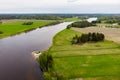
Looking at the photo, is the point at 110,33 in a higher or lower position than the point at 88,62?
lower

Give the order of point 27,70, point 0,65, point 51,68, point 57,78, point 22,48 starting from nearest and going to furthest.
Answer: point 57,78
point 51,68
point 27,70
point 0,65
point 22,48

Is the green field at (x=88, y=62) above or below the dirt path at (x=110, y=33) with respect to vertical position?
above

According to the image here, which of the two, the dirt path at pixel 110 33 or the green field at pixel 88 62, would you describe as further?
the dirt path at pixel 110 33

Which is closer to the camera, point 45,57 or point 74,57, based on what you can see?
point 45,57

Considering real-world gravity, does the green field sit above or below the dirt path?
above

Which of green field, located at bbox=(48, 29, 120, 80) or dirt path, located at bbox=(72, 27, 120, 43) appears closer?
green field, located at bbox=(48, 29, 120, 80)

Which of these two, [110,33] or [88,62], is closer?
[88,62]

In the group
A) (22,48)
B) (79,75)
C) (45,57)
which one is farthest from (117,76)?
(22,48)

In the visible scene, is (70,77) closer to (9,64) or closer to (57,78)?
(57,78)
